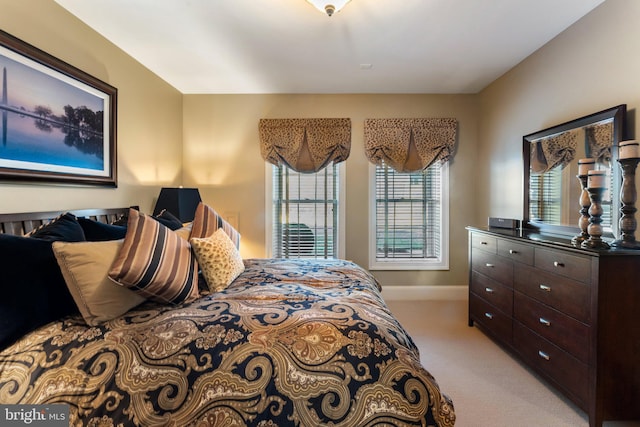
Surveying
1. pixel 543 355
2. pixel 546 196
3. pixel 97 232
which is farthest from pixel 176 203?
pixel 546 196

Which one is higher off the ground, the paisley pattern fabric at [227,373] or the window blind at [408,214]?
the window blind at [408,214]

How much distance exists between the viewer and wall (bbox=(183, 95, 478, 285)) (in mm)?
3453

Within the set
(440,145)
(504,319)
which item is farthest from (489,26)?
(504,319)

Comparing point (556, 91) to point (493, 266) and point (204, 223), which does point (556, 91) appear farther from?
point (204, 223)

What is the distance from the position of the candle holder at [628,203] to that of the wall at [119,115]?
3510 mm

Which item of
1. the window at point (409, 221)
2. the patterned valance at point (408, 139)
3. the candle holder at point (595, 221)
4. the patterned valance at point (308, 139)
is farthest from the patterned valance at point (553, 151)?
the patterned valance at point (308, 139)

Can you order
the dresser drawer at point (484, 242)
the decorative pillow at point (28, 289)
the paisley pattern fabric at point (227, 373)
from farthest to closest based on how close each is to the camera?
the dresser drawer at point (484, 242) < the decorative pillow at point (28, 289) < the paisley pattern fabric at point (227, 373)

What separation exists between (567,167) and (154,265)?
2.91m

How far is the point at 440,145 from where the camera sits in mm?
3385

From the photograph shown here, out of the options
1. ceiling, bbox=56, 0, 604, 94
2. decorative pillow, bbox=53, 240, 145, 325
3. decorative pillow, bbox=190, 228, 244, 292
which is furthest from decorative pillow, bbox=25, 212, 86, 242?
ceiling, bbox=56, 0, 604, 94

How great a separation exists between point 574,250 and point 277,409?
5.94 feet

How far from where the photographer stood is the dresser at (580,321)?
1470 mm

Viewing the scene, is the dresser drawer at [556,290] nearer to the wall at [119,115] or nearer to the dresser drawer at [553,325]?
the dresser drawer at [553,325]

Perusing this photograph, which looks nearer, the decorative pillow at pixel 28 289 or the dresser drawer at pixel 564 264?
the decorative pillow at pixel 28 289
